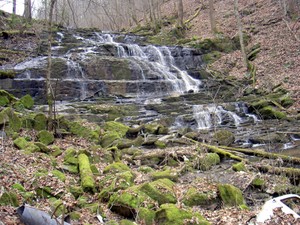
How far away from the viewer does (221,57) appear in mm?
24953

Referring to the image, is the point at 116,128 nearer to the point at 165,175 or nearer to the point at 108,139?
the point at 108,139

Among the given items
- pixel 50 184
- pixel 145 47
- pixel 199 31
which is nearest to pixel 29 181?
pixel 50 184

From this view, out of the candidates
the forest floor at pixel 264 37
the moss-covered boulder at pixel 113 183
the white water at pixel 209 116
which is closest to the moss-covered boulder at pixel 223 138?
the white water at pixel 209 116

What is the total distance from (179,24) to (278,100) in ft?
52.0

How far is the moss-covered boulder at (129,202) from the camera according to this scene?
18.1 feet

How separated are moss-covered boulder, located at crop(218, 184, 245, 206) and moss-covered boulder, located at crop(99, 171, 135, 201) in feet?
5.93

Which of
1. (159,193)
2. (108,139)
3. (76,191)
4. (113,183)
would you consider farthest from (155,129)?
(76,191)

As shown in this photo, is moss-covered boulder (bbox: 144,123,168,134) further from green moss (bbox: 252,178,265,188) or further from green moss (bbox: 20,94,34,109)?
green moss (bbox: 252,178,265,188)

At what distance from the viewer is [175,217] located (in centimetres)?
500

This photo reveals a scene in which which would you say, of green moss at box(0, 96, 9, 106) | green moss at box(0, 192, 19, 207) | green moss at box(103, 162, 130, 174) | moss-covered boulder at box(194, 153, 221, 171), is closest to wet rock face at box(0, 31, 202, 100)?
green moss at box(0, 96, 9, 106)

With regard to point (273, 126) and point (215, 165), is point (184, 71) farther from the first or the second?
point (215, 165)

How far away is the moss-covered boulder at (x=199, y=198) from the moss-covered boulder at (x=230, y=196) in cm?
15

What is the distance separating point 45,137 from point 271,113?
→ 429 inches

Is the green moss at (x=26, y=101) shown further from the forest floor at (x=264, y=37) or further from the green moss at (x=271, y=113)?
the forest floor at (x=264, y=37)
